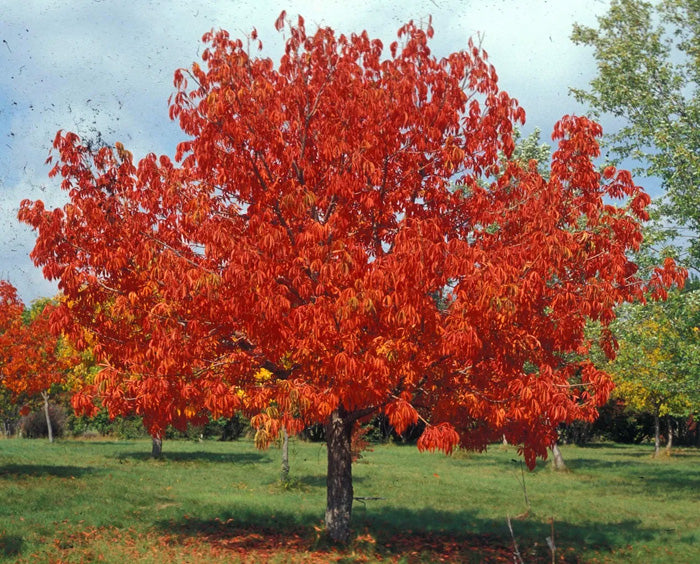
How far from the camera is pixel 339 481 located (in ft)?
47.2

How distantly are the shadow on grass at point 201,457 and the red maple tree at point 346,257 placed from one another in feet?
75.7

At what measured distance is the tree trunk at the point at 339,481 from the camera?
14375mm

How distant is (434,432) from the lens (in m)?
10.5

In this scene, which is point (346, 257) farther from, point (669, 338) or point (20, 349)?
point (20, 349)

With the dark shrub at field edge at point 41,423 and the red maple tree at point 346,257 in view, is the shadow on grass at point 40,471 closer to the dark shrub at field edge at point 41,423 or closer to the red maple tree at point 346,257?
the red maple tree at point 346,257

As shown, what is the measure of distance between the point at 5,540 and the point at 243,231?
815 cm

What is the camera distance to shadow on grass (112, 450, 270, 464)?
1406 inches

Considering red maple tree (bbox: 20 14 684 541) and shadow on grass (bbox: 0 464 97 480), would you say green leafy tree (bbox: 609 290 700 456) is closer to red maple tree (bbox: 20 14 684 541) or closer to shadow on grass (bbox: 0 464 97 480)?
red maple tree (bbox: 20 14 684 541)

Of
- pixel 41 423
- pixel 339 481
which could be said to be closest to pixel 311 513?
pixel 339 481

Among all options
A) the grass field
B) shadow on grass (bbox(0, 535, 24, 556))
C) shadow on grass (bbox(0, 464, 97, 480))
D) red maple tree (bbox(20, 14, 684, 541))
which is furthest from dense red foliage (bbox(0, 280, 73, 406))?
red maple tree (bbox(20, 14, 684, 541))

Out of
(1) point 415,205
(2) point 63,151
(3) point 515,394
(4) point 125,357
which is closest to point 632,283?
(3) point 515,394

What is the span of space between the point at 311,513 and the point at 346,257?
11.6 meters

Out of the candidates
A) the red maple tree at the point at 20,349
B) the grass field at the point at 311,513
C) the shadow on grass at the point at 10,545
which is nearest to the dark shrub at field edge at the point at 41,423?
the grass field at the point at 311,513

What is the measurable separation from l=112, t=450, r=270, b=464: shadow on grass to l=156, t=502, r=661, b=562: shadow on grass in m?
17.3
